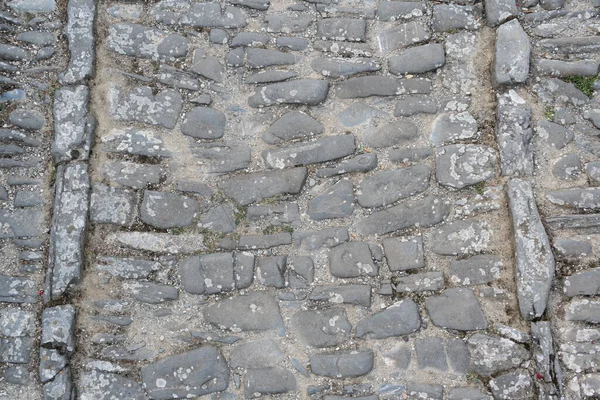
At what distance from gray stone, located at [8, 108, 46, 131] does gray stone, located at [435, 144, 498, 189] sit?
9.75 feet

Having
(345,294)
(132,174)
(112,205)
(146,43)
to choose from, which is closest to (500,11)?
(345,294)

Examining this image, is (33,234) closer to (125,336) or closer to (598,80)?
(125,336)

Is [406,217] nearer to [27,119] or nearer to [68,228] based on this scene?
[68,228]

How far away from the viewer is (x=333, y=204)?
Result: 4.73 metres

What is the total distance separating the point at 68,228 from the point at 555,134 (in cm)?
357

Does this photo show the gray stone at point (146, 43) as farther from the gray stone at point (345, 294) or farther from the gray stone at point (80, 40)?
the gray stone at point (345, 294)

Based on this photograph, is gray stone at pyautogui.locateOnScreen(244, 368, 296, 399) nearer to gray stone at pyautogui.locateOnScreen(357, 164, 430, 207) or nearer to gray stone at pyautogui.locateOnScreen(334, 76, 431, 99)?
gray stone at pyautogui.locateOnScreen(357, 164, 430, 207)

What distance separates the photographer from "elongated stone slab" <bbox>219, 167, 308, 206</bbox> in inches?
187

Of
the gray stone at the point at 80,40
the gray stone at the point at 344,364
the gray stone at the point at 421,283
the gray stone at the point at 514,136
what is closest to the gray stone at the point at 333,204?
the gray stone at the point at 421,283

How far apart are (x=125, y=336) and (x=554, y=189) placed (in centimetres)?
321

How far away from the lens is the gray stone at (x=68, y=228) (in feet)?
15.1

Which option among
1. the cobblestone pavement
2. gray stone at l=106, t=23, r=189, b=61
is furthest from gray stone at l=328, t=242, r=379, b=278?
gray stone at l=106, t=23, r=189, b=61

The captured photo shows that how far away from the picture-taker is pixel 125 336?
15.0 ft

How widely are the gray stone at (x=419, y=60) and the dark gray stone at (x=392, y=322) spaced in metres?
1.74
